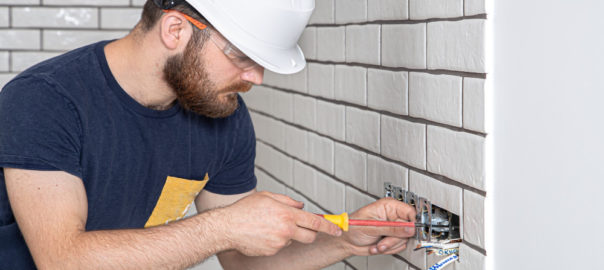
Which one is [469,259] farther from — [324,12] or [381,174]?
[324,12]

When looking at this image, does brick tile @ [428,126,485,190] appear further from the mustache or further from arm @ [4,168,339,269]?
the mustache

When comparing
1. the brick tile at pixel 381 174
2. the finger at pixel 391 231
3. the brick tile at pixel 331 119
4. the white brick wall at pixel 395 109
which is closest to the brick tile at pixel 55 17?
the white brick wall at pixel 395 109

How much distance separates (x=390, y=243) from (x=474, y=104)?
1.31 ft

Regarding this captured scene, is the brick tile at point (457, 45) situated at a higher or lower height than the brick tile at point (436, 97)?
higher

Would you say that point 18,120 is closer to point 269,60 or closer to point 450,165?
point 269,60

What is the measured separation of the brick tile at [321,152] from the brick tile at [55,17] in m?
1.24

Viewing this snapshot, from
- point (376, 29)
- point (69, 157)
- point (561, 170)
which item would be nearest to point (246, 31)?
point (376, 29)

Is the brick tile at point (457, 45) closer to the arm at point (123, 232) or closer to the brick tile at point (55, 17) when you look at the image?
the arm at point (123, 232)

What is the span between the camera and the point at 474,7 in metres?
0.98

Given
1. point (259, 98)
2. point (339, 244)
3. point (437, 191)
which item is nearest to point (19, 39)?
point (259, 98)

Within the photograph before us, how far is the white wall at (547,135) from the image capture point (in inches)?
30.1

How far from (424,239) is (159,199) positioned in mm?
678

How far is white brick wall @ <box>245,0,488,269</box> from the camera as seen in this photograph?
3.34ft

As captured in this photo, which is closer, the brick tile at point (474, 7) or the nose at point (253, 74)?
the brick tile at point (474, 7)
